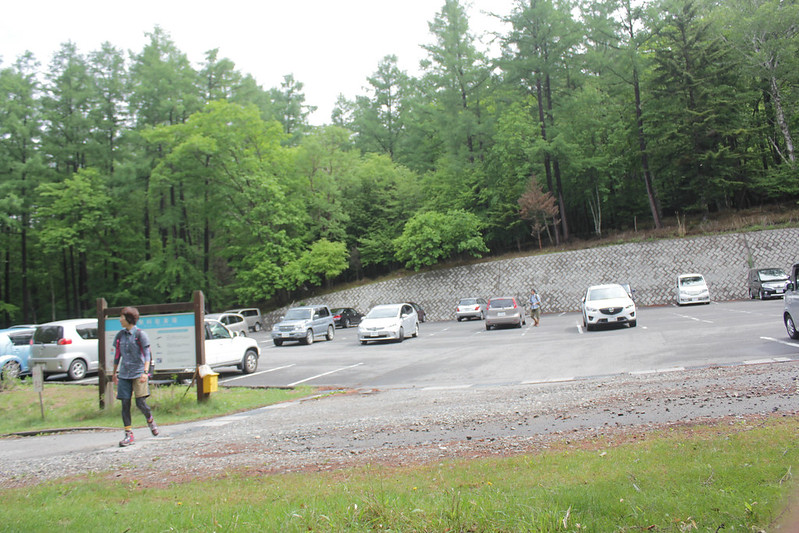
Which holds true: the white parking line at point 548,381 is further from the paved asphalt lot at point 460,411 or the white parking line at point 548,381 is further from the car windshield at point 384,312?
the car windshield at point 384,312

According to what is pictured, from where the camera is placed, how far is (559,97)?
45281 millimetres

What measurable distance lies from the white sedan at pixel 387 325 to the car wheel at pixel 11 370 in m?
12.2

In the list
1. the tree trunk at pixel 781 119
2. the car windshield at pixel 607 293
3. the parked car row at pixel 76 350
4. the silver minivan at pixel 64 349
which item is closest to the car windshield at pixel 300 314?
the parked car row at pixel 76 350

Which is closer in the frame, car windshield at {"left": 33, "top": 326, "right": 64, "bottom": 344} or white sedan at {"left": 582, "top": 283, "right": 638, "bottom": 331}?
car windshield at {"left": 33, "top": 326, "right": 64, "bottom": 344}

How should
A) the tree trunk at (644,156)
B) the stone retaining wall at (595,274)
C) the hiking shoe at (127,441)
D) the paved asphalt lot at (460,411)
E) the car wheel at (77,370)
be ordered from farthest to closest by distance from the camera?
1. the tree trunk at (644,156)
2. the stone retaining wall at (595,274)
3. the car wheel at (77,370)
4. the hiking shoe at (127,441)
5. the paved asphalt lot at (460,411)

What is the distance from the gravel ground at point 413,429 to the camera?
19.5 ft

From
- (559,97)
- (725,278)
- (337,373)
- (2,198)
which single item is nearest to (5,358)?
(337,373)

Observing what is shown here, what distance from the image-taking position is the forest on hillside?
39.5m

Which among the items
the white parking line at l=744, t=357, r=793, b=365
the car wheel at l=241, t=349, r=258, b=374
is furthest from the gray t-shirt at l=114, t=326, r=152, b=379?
the white parking line at l=744, t=357, r=793, b=365

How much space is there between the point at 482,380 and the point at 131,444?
733 cm

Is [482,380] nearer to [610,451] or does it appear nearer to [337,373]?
[337,373]

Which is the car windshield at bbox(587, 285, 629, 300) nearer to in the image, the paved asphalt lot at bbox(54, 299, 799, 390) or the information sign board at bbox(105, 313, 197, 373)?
the paved asphalt lot at bbox(54, 299, 799, 390)

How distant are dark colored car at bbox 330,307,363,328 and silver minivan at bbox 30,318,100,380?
74.1 ft

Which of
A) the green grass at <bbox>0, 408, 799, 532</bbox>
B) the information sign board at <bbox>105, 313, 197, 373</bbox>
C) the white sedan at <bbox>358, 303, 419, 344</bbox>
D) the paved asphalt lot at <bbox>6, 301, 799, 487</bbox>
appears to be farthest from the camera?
the white sedan at <bbox>358, 303, 419, 344</bbox>
